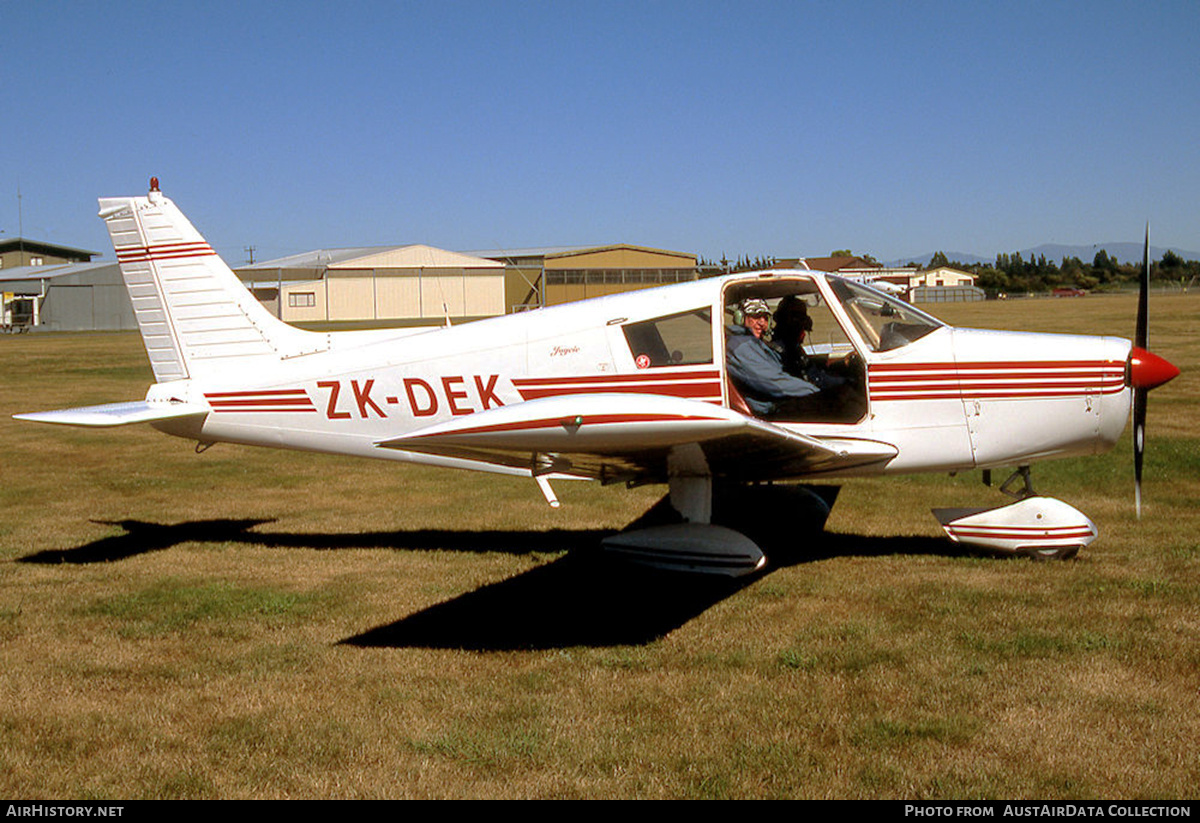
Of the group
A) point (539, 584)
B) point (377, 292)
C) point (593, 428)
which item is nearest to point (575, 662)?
point (593, 428)

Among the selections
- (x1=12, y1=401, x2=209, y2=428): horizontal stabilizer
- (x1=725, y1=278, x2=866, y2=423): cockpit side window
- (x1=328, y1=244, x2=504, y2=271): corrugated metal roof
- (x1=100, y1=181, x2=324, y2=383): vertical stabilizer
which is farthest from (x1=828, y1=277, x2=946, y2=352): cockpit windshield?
(x1=328, y1=244, x2=504, y2=271): corrugated metal roof

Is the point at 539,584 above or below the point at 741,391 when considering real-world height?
below

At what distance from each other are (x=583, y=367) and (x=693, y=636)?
222cm

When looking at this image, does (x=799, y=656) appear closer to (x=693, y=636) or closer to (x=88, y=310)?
(x=693, y=636)

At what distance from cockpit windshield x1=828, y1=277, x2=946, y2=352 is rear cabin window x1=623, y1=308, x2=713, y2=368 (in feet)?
3.21

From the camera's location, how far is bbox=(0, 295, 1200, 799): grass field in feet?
14.4

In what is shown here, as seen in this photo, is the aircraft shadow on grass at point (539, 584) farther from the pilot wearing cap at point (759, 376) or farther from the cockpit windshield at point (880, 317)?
the cockpit windshield at point (880, 317)

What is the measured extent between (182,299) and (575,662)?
5.06 meters

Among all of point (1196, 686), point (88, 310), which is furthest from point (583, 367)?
point (88, 310)

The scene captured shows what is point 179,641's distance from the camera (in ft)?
20.7

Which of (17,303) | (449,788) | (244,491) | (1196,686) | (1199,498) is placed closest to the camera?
(449,788)

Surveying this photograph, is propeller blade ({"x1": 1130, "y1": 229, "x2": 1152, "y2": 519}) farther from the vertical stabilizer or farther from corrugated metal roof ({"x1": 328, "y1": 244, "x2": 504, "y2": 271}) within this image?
corrugated metal roof ({"x1": 328, "y1": 244, "x2": 504, "y2": 271})

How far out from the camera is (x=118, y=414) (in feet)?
26.3

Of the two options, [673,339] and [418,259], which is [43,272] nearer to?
[418,259]
